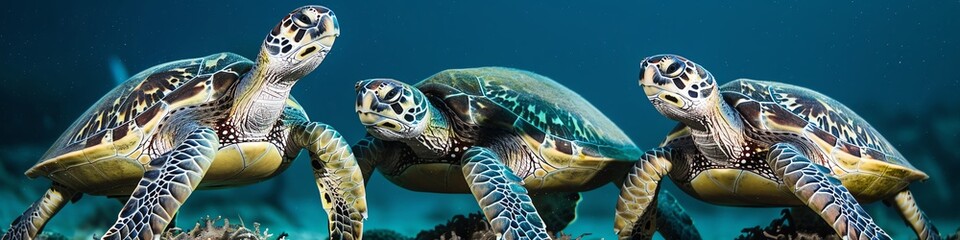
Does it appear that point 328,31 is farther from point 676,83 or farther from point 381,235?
point 381,235

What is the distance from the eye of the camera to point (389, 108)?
3.87 metres

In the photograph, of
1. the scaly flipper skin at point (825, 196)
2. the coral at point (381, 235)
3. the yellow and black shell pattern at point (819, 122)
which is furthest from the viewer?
the coral at point (381, 235)

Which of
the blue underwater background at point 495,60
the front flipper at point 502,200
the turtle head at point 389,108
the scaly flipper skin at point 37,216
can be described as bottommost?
the blue underwater background at point 495,60

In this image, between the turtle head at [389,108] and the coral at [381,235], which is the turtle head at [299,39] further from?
the coral at [381,235]

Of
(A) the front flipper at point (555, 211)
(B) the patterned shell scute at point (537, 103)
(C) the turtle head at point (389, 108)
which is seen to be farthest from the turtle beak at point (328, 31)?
(A) the front flipper at point (555, 211)

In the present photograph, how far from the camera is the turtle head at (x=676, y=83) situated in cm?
365

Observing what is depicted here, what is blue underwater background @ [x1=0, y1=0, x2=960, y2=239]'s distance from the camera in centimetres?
1431

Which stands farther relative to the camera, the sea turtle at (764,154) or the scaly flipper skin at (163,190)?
the sea turtle at (764,154)

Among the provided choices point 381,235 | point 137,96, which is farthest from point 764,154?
point 137,96

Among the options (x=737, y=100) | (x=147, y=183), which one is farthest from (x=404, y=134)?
(x=737, y=100)

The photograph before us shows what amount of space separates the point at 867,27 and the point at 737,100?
34.1 m

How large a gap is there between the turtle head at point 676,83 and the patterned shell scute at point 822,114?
778 millimetres

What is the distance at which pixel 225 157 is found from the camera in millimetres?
4172

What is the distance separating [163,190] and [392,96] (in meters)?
1.37
